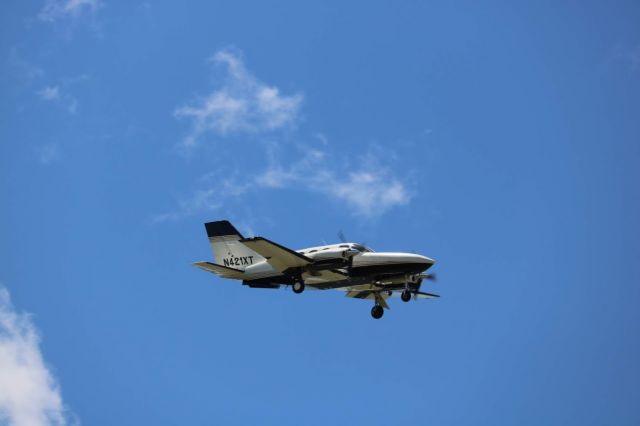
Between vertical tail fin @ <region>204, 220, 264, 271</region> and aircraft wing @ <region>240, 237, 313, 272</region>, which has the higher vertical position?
vertical tail fin @ <region>204, 220, 264, 271</region>

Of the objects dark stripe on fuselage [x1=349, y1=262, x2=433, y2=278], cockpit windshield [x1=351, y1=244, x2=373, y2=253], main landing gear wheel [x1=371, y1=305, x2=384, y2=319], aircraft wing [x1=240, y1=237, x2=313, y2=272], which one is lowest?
main landing gear wheel [x1=371, y1=305, x2=384, y2=319]

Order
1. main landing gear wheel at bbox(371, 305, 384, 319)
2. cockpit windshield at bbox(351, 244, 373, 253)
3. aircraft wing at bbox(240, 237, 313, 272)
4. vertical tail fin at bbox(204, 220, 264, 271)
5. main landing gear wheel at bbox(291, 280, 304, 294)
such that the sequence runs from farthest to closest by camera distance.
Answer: main landing gear wheel at bbox(371, 305, 384, 319), vertical tail fin at bbox(204, 220, 264, 271), main landing gear wheel at bbox(291, 280, 304, 294), cockpit windshield at bbox(351, 244, 373, 253), aircraft wing at bbox(240, 237, 313, 272)

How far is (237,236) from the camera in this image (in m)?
66.2

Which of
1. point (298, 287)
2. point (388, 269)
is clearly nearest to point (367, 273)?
point (388, 269)

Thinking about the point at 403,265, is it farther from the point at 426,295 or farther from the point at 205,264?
the point at 205,264

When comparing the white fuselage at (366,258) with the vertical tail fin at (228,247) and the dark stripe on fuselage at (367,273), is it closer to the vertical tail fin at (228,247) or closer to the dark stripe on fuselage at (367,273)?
the dark stripe on fuselage at (367,273)

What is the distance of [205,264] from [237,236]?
6.62 metres

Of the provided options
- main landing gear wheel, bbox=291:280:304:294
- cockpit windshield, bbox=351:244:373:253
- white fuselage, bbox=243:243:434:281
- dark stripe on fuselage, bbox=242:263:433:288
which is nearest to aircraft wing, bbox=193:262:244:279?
dark stripe on fuselage, bbox=242:263:433:288

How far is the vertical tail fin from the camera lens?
6397 cm

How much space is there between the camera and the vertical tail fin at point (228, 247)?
63969 millimetres

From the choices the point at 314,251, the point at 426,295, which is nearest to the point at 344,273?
the point at 314,251

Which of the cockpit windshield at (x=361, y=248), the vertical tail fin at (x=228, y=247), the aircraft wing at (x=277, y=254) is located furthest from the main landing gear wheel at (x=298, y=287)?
the cockpit windshield at (x=361, y=248)

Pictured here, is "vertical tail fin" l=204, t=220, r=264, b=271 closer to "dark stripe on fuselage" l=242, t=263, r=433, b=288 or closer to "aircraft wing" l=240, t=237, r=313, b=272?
"dark stripe on fuselage" l=242, t=263, r=433, b=288

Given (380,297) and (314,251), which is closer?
(314,251)
